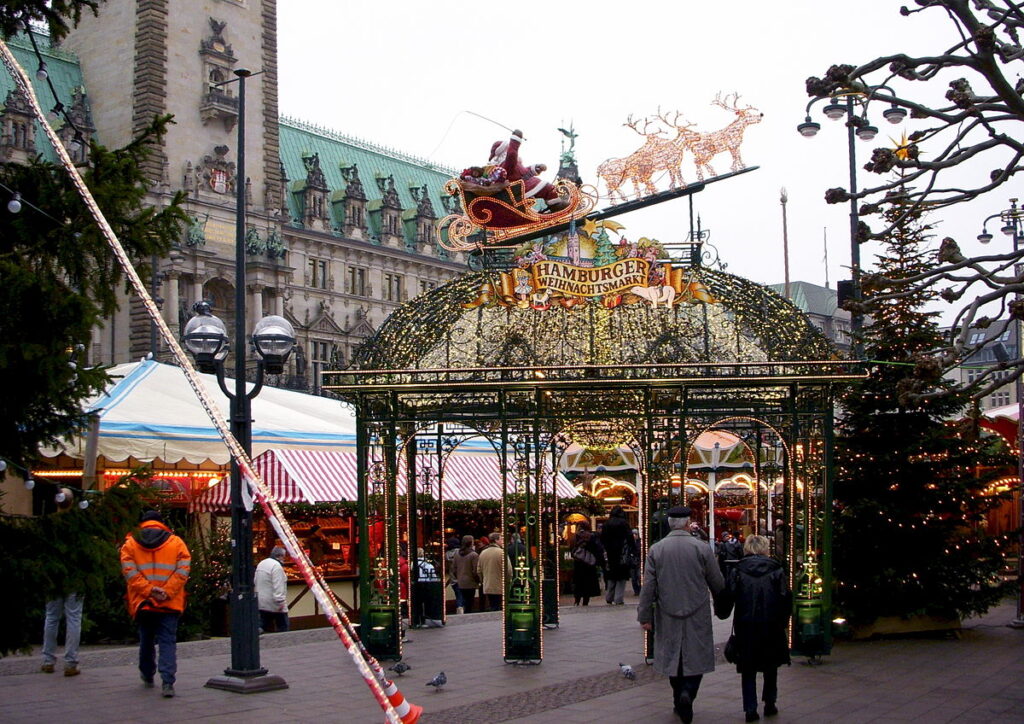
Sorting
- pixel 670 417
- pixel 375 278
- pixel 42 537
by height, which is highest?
pixel 375 278

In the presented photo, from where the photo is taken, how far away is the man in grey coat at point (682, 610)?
10.2 metres

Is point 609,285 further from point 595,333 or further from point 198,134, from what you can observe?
point 198,134

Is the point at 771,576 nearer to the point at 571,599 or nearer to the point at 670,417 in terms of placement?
the point at 670,417

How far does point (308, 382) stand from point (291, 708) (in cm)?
5781

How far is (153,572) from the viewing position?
11.7 m

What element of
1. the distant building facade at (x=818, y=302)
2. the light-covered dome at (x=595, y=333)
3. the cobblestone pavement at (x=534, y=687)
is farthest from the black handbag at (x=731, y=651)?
the distant building facade at (x=818, y=302)

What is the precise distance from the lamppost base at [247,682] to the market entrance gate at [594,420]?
186 centimetres

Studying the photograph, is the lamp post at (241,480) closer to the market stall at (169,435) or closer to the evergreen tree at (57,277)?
the evergreen tree at (57,277)

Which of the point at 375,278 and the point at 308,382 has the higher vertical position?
the point at 375,278

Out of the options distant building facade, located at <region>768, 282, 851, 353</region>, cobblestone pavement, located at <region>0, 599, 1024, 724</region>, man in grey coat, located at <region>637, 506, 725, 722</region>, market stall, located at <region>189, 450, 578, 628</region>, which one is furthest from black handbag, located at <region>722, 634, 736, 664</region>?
distant building facade, located at <region>768, 282, 851, 353</region>

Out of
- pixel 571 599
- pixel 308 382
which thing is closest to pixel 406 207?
pixel 308 382

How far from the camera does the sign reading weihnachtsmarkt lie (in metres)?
13.8

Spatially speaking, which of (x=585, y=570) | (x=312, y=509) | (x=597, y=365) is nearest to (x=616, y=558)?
(x=585, y=570)

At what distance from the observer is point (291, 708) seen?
10.9 metres
